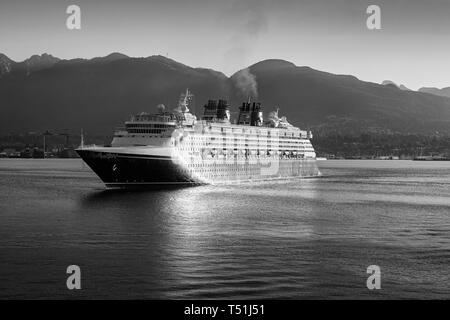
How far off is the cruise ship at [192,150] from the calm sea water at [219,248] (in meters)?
6.60

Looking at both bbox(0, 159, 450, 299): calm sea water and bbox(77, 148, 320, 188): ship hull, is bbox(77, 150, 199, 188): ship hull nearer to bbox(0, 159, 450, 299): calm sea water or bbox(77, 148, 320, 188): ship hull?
bbox(77, 148, 320, 188): ship hull

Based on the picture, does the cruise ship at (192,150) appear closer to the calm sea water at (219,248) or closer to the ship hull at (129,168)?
the ship hull at (129,168)

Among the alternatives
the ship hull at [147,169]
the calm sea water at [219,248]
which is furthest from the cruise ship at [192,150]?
the calm sea water at [219,248]

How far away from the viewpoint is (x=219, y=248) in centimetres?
3456

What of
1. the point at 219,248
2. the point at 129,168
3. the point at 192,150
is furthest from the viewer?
the point at 192,150

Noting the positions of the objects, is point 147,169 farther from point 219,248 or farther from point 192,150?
point 219,248

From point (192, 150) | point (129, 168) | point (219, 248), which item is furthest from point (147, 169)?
point (219, 248)

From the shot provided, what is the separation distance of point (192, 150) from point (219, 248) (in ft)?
132

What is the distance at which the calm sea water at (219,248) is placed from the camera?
1024 inches

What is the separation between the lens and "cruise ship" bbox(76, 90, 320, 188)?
2653 inches

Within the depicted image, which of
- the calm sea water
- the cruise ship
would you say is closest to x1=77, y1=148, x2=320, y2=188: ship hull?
the cruise ship

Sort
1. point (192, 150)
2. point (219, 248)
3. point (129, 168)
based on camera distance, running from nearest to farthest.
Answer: point (219, 248) → point (129, 168) → point (192, 150)

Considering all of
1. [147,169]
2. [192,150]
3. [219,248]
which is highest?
[192,150]
